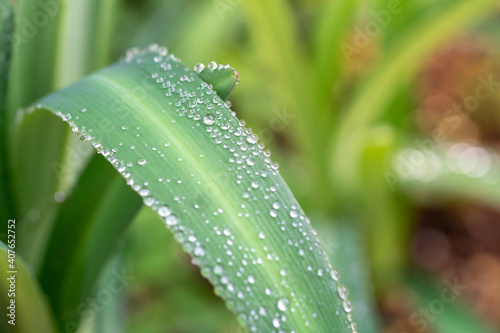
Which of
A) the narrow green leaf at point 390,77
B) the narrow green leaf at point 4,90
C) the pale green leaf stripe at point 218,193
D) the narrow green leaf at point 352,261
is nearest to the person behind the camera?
the pale green leaf stripe at point 218,193

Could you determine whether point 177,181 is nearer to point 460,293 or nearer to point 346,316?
point 346,316

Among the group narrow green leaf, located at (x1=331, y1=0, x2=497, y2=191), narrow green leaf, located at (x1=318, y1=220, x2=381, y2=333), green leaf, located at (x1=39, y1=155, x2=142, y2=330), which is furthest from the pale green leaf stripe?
narrow green leaf, located at (x1=331, y1=0, x2=497, y2=191)

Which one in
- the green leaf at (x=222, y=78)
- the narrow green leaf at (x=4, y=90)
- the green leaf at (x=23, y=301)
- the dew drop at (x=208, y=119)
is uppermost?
Answer: the green leaf at (x=222, y=78)

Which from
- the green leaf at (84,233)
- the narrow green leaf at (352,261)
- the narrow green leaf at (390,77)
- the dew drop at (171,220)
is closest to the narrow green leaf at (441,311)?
the narrow green leaf at (352,261)

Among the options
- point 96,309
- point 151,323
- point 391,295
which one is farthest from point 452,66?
point 96,309

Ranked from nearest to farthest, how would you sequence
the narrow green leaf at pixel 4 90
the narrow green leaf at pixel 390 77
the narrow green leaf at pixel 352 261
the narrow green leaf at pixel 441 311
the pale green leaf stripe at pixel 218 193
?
1. the pale green leaf stripe at pixel 218 193
2. the narrow green leaf at pixel 4 90
3. the narrow green leaf at pixel 352 261
4. the narrow green leaf at pixel 390 77
5. the narrow green leaf at pixel 441 311

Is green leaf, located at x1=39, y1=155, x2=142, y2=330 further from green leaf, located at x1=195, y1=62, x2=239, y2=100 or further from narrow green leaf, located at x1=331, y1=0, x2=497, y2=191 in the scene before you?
narrow green leaf, located at x1=331, y1=0, x2=497, y2=191

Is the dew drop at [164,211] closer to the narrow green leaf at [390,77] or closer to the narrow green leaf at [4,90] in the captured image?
the narrow green leaf at [4,90]
